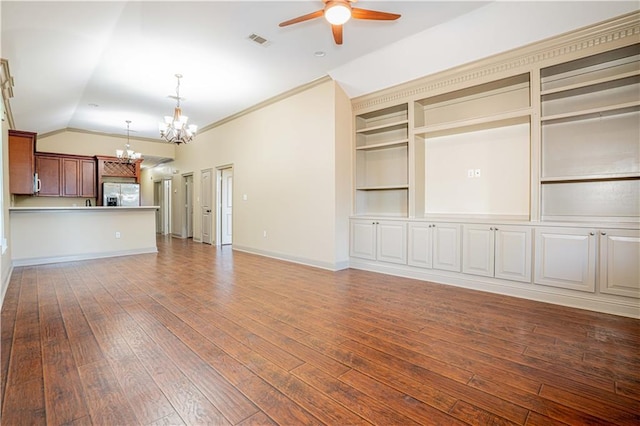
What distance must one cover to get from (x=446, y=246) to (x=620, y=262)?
64.9 inches

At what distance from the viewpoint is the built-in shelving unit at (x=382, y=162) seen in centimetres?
488

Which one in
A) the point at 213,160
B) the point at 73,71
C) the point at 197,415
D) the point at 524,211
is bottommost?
the point at 197,415

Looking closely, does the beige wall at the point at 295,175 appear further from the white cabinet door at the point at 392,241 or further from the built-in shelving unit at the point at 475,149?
the built-in shelving unit at the point at 475,149

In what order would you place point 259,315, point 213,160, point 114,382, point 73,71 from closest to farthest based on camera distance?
point 114,382 < point 259,315 < point 73,71 < point 213,160

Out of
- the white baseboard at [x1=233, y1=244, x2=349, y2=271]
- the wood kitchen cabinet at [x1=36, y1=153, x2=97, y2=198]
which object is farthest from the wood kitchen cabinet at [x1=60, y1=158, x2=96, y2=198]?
the white baseboard at [x1=233, y1=244, x2=349, y2=271]

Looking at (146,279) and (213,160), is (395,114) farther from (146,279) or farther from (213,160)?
(213,160)

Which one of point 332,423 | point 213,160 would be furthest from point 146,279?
point 213,160

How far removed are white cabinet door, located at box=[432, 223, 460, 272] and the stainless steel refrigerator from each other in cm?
846

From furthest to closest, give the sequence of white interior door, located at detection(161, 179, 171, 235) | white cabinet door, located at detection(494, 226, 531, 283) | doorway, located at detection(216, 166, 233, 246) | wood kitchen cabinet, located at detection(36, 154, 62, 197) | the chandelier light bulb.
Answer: white interior door, located at detection(161, 179, 171, 235) → doorway, located at detection(216, 166, 233, 246) → wood kitchen cabinet, located at detection(36, 154, 62, 197) → white cabinet door, located at detection(494, 226, 531, 283) → the chandelier light bulb

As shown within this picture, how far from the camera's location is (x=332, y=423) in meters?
1.48

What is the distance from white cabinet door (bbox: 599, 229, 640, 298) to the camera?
283 centimetres

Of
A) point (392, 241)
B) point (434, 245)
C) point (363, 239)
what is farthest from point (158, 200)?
point (434, 245)

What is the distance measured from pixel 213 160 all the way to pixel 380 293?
6056 mm

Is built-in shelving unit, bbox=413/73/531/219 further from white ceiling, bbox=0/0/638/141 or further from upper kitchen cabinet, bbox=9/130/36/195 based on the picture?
upper kitchen cabinet, bbox=9/130/36/195
